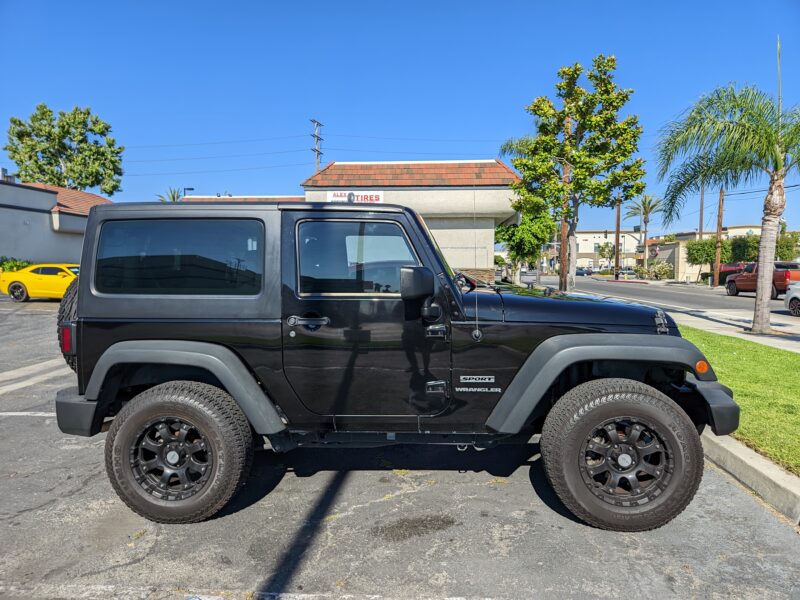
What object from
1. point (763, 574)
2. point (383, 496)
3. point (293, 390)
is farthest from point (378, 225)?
point (763, 574)

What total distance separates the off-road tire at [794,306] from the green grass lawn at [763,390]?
806 centimetres

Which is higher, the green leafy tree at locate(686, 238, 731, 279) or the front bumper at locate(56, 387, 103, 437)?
the green leafy tree at locate(686, 238, 731, 279)

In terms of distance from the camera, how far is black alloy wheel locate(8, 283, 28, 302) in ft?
59.2

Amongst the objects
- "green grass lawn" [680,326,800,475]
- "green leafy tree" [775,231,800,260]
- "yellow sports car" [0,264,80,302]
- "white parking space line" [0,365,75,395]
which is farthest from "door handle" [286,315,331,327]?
"green leafy tree" [775,231,800,260]

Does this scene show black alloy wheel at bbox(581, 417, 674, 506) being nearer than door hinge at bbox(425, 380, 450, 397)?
Yes

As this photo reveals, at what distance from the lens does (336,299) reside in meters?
3.09

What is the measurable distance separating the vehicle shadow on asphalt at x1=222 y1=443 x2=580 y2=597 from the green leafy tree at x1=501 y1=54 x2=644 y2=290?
10.6 m

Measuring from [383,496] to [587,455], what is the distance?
4.60 feet

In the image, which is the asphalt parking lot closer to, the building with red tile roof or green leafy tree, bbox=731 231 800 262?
the building with red tile roof

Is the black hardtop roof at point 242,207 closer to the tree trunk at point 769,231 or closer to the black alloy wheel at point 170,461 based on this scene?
the black alloy wheel at point 170,461

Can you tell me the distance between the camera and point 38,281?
17875 mm

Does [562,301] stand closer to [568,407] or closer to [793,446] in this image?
[568,407]

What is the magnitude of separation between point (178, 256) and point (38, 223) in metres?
28.1

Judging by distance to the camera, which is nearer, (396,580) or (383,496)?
(396,580)
